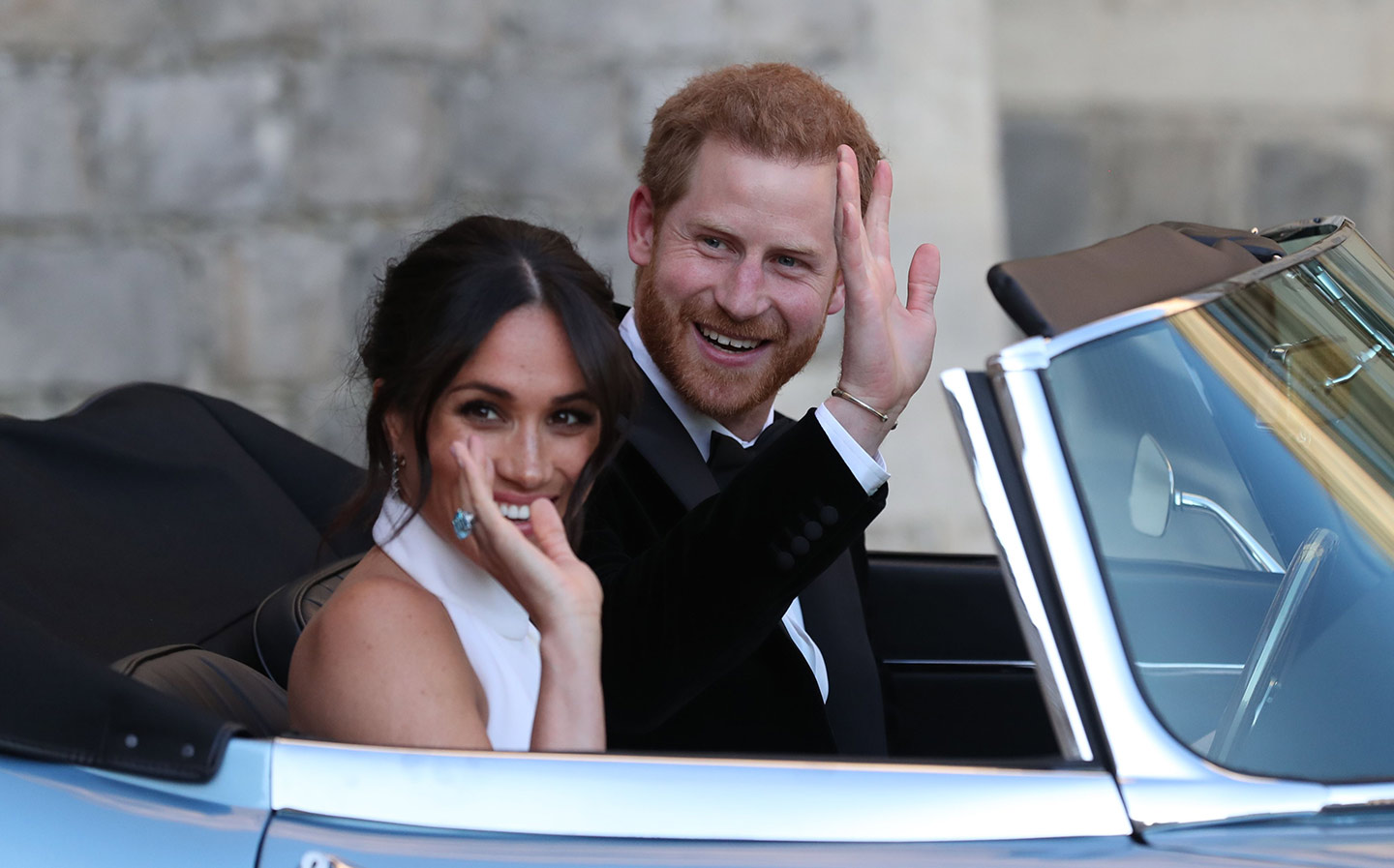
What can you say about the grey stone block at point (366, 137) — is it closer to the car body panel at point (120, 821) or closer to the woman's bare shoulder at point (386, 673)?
the woman's bare shoulder at point (386, 673)

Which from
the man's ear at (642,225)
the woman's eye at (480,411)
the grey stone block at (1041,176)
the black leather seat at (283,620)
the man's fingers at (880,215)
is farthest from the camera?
the grey stone block at (1041,176)

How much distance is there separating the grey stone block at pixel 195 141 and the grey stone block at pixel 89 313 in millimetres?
204

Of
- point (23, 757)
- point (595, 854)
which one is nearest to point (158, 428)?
point (23, 757)

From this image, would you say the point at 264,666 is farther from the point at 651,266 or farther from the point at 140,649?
the point at 651,266

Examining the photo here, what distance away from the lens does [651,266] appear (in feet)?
7.43

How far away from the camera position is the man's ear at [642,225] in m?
2.34

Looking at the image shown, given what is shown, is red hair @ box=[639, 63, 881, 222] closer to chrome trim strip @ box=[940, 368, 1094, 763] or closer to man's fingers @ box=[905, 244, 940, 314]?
man's fingers @ box=[905, 244, 940, 314]

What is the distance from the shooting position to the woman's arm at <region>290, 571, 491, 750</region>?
1508 mm

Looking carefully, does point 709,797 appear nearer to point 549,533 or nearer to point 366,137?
point 549,533

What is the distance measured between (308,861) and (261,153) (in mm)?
3633

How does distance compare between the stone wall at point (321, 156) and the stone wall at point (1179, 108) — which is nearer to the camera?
the stone wall at point (321, 156)

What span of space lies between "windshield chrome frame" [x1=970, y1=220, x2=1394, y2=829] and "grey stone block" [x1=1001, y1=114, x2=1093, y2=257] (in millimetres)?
4172

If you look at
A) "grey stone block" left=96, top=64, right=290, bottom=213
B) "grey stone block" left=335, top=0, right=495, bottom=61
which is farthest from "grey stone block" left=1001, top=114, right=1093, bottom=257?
"grey stone block" left=96, top=64, right=290, bottom=213

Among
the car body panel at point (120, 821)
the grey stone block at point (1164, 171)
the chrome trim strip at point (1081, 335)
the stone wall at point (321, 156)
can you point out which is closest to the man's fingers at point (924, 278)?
the chrome trim strip at point (1081, 335)
